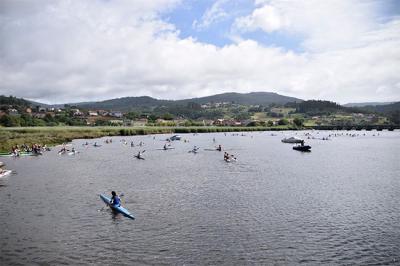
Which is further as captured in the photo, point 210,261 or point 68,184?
point 68,184

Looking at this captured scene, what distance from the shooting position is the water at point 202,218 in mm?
22188

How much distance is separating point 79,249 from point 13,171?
1379 inches

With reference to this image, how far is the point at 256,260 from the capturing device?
840 inches

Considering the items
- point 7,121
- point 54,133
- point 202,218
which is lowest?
point 202,218

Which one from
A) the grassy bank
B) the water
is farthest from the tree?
the water

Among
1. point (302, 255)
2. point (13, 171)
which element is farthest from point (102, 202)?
point (13, 171)

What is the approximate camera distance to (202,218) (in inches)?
1171

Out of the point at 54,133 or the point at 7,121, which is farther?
the point at 7,121

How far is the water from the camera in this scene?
2219 centimetres

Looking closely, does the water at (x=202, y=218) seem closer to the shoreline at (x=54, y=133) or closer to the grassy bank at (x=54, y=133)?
the shoreline at (x=54, y=133)

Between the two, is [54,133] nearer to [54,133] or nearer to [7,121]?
[54,133]

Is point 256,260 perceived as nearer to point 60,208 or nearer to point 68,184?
point 60,208

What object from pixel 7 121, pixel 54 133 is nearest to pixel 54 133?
pixel 54 133

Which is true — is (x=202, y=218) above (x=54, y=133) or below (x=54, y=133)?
below
